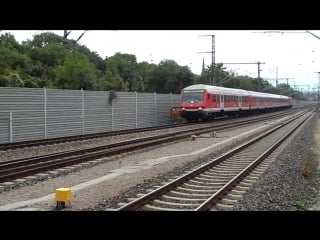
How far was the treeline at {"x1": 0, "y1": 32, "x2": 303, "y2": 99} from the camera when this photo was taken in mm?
48875

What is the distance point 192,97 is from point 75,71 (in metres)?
15.6

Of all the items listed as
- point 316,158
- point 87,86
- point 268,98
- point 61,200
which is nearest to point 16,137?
point 316,158

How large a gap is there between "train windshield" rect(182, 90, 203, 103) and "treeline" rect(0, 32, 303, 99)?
1000cm

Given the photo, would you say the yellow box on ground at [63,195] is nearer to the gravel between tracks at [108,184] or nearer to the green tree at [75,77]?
the gravel between tracks at [108,184]

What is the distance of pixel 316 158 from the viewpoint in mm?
18000

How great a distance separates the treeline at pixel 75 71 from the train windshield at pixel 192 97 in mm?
10002

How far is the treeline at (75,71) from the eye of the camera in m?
48.9

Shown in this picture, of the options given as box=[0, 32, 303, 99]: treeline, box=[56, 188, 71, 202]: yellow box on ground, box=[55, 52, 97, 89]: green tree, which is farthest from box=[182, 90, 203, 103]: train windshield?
box=[56, 188, 71, 202]: yellow box on ground

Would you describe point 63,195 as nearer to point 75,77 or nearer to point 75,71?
point 75,77

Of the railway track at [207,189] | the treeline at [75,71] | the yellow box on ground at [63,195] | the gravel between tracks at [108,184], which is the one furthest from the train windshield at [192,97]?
the yellow box on ground at [63,195]

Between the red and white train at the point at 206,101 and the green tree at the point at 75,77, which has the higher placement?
the green tree at the point at 75,77
